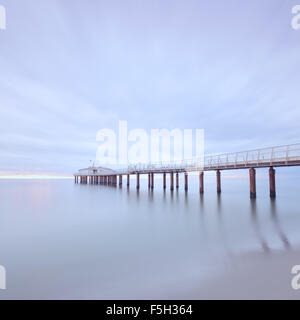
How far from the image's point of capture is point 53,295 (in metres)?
3.55

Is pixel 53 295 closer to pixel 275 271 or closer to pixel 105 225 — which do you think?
pixel 275 271
